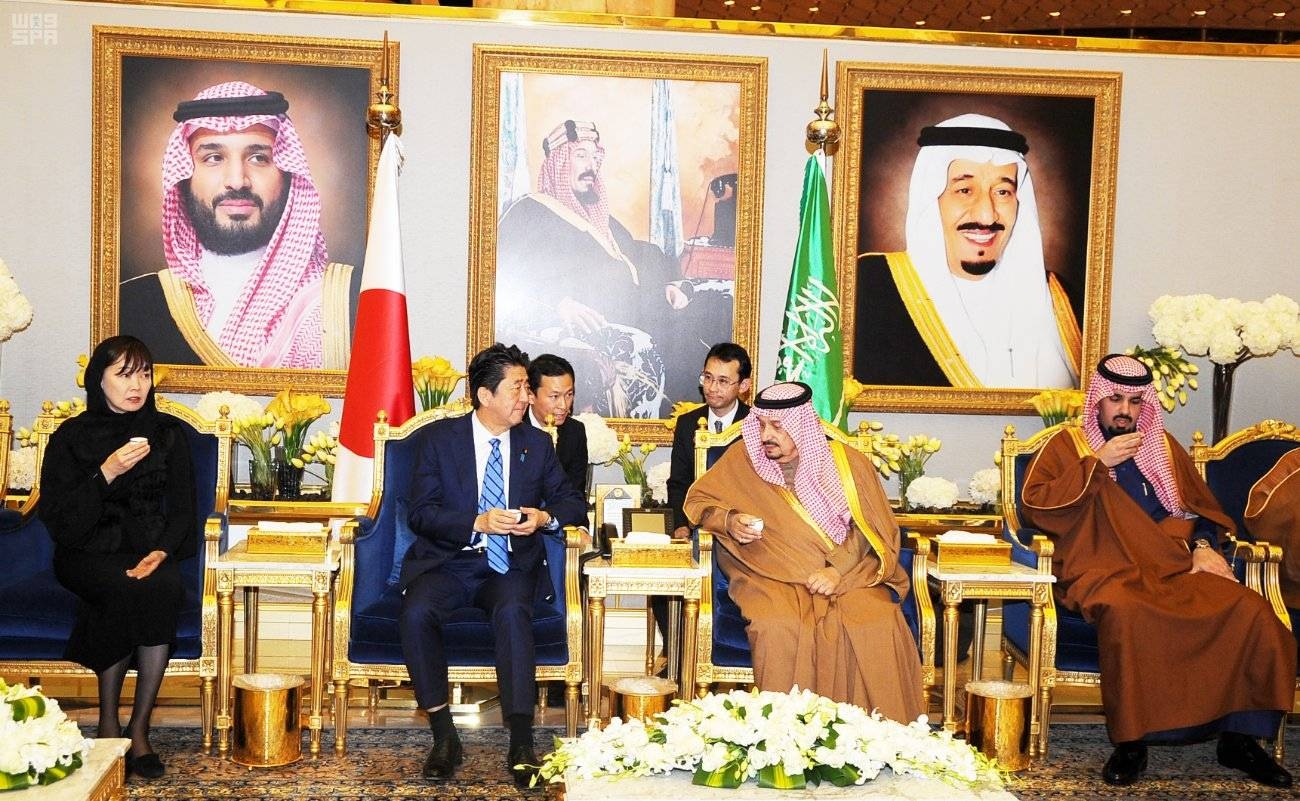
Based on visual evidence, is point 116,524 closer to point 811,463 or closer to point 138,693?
point 138,693

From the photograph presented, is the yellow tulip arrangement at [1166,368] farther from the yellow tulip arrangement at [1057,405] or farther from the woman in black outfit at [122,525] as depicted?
the woman in black outfit at [122,525]

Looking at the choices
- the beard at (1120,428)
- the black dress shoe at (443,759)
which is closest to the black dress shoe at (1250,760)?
the beard at (1120,428)

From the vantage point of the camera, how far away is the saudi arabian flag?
6.66 m

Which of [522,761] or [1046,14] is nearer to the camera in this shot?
[522,761]

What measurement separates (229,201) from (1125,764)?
5064 mm

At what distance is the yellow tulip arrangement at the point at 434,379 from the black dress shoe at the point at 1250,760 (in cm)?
381

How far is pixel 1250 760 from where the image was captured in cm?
504

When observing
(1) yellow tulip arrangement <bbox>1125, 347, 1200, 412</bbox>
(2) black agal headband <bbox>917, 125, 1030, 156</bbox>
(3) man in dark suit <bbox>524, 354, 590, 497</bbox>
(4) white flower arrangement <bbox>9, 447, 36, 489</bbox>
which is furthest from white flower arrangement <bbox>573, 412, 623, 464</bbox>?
(1) yellow tulip arrangement <bbox>1125, 347, 1200, 412</bbox>

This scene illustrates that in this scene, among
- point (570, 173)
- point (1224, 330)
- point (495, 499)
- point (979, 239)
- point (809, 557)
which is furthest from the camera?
point (979, 239)

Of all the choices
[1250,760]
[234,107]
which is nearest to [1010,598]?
[1250,760]

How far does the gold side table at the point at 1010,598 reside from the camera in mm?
5203

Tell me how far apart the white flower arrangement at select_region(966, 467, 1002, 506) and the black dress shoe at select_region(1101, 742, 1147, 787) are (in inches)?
79.3

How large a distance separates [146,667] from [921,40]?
505 cm

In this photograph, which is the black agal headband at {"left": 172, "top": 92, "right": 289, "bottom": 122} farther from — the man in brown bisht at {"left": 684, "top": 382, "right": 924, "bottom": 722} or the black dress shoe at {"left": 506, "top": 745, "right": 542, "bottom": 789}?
the black dress shoe at {"left": 506, "top": 745, "right": 542, "bottom": 789}
